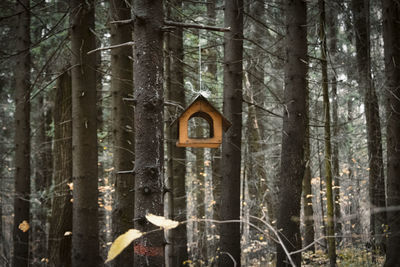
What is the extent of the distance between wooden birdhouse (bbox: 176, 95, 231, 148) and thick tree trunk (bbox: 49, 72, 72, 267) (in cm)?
327

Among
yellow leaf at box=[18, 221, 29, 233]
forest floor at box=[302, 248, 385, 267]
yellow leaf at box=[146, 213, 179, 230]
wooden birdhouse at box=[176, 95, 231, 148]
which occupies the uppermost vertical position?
wooden birdhouse at box=[176, 95, 231, 148]

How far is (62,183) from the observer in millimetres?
7727

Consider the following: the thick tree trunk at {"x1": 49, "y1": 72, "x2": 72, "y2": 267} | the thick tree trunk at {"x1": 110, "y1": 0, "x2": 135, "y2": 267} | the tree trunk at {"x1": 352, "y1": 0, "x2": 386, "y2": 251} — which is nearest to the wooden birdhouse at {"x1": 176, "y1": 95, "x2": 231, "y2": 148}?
the thick tree trunk at {"x1": 110, "y1": 0, "x2": 135, "y2": 267}

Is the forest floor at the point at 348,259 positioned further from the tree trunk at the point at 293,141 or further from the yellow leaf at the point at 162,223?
the yellow leaf at the point at 162,223

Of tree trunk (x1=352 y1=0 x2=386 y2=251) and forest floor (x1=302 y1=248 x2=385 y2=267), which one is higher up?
tree trunk (x1=352 y1=0 x2=386 y2=251)

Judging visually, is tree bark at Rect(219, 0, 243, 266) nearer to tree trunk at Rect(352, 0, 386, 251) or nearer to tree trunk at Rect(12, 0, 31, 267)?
tree trunk at Rect(352, 0, 386, 251)

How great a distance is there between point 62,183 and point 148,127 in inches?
196

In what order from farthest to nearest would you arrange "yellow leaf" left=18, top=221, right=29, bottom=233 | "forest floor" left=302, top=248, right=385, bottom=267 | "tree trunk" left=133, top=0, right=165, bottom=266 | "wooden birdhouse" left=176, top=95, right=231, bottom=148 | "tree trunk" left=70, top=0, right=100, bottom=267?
"yellow leaf" left=18, top=221, right=29, bottom=233 → "forest floor" left=302, top=248, right=385, bottom=267 → "tree trunk" left=70, top=0, right=100, bottom=267 → "wooden birdhouse" left=176, top=95, right=231, bottom=148 → "tree trunk" left=133, top=0, right=165, bottom=266

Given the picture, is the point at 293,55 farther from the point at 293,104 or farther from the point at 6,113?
the point at 6,113

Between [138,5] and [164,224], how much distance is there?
8.67 ft

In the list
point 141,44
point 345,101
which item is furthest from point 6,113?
point 141,44

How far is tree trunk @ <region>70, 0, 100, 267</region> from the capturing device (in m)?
6.14

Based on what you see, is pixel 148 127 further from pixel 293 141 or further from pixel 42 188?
pixel 42 188

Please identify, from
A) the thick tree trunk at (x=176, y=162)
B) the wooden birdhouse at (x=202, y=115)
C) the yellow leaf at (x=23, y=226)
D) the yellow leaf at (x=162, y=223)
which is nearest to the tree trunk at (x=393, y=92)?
the wooden birdhouse at (x=202, y=115)
